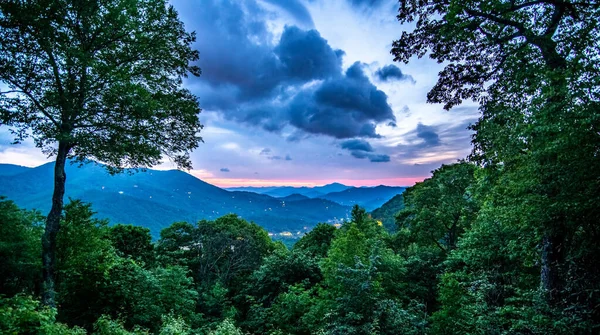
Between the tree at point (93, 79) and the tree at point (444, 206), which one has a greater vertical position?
the tree at point (93, 79)

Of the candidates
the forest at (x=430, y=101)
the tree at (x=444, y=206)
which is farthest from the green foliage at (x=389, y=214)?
the forest at (x=430, y=101)

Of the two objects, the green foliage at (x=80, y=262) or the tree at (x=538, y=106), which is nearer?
the tree at (x=538, y=106)

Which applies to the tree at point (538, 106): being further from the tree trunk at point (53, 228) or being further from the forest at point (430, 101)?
the tree trunk at point (53, 228)

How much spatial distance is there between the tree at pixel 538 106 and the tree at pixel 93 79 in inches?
310

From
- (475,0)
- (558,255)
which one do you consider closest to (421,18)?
(475,0)

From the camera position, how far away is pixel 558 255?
6.93 m

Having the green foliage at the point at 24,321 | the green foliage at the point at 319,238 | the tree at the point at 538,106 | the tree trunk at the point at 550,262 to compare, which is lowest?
the green foliage at the point at 319,238

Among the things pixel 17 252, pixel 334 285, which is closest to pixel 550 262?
pixel 334 285

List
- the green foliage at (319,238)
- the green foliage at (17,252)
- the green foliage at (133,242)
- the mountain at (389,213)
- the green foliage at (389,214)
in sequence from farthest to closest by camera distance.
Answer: the mountain at (389,213)
the green foliage at (389,214)
the green foliage at (319,238)
the green foliage at (133,242)
the green foliage at (17,252)

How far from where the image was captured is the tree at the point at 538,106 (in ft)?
16.7

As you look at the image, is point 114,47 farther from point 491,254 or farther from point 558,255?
point 491,254

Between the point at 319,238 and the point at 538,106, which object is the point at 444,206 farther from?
the point at 538,106

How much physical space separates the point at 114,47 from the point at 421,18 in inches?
375

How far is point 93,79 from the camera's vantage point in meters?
8.07
